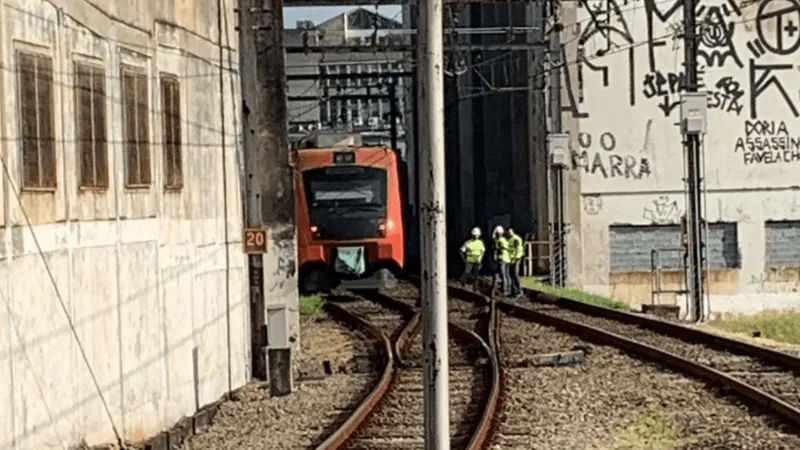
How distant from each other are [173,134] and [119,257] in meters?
2.27

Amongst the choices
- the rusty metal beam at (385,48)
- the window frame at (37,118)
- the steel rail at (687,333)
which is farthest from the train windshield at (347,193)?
the window frame at (37,118)

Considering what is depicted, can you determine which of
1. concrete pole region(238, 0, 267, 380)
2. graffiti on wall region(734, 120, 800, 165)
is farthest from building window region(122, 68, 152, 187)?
graffiti on wall region(734, 120, 800, 165)

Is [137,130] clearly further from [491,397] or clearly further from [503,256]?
[503,256]

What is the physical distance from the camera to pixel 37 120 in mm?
10328

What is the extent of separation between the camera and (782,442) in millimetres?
12242

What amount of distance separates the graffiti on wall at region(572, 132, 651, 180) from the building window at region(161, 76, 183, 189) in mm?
28504

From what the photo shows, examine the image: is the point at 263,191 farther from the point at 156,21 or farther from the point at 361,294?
the point at 361,294

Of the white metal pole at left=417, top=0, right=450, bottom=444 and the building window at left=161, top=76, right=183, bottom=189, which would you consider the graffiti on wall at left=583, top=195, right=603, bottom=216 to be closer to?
the building window at left=161, top=76, right=183, bottom=189

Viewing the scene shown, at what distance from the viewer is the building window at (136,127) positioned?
498 inches

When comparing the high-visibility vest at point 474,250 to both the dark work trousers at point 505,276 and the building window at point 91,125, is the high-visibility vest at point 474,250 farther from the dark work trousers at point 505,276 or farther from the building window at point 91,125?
the building window at point 91,125

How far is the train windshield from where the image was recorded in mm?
32531

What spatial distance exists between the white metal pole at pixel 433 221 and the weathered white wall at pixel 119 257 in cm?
309

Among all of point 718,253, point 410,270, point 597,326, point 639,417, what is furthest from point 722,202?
point 639,417

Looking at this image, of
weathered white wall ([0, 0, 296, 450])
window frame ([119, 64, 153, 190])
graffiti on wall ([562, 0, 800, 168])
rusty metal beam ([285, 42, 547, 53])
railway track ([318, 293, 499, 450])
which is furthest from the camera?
graffiti on wall ([562, 0, 800, 168])
